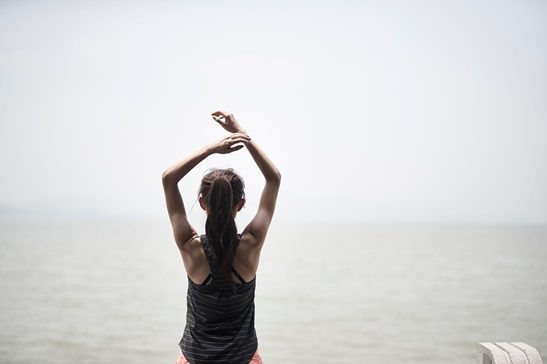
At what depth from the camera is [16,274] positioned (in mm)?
27781

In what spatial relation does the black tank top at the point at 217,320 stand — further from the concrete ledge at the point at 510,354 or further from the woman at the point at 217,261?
the concrete ledge at the point at 510,354

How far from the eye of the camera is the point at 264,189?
8.50 feet

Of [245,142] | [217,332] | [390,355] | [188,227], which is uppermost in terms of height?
[245,142]

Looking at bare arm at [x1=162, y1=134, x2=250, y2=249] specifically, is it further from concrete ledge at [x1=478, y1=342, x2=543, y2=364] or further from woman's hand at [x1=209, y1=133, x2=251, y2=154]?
concrete ledge at [x1=478, y1=342, x2=543, y2=364]

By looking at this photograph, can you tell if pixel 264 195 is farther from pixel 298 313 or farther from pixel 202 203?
pixel 298 313

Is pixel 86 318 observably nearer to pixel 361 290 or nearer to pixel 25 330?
pixel 25 330

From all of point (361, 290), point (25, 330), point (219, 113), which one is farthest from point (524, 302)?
point (219, 113)

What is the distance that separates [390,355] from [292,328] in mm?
2879

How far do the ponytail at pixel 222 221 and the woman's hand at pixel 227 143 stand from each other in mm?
105

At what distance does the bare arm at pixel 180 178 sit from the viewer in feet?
7.96

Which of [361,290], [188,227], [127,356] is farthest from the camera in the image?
[361,290]

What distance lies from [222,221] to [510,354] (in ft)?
4.03

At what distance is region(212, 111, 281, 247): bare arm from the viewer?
2.49 meters

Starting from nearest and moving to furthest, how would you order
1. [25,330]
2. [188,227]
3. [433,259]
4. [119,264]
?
[188,227] < [25,330] < [119,264] < [433,259]
